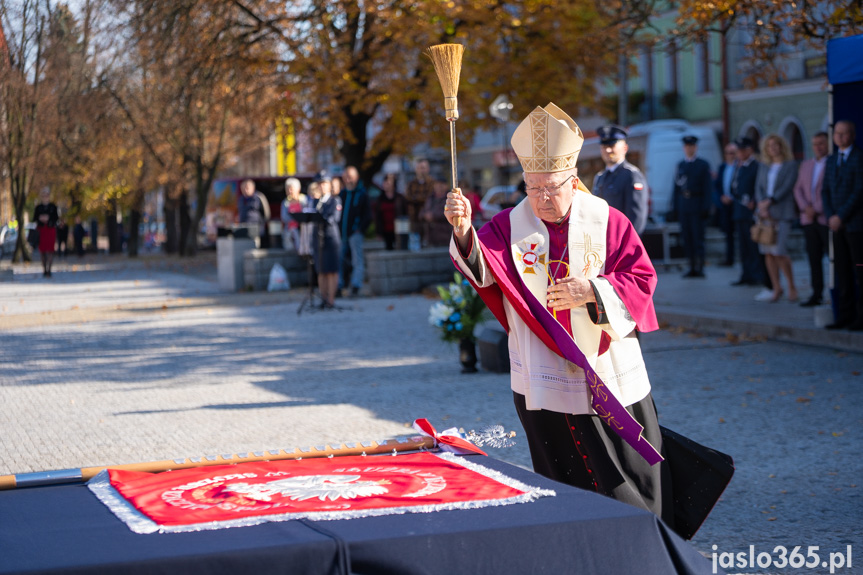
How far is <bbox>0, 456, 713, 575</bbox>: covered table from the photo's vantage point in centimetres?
261

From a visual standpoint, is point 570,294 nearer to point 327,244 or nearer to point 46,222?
point 327,244

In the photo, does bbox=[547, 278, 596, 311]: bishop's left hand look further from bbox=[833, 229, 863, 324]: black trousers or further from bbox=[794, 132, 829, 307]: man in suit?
bbox=[794, 132, 829, 307]: man in suit

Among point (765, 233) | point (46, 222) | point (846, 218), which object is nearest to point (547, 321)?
point (846, 218)

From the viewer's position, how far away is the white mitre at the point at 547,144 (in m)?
4.24

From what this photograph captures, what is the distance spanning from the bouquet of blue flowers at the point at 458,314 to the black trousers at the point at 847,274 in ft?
12.2

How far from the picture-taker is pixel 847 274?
11438 mm

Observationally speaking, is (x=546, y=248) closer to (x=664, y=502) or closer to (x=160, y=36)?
(x=664, y=502)

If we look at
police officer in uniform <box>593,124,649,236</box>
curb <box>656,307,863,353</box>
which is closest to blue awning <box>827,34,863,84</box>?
police officer in uniform <box>593,124,649,236</box>

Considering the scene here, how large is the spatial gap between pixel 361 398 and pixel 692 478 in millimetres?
Answer: 4982

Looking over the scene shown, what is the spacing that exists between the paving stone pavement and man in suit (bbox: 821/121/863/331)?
24.2 inches

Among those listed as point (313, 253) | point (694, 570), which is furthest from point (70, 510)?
point (313, 253)

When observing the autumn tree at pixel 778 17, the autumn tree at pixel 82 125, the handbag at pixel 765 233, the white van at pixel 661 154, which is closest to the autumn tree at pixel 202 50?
the autumn tree at pixel 82 125

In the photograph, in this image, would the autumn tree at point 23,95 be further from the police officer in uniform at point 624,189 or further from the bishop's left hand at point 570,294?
the bishop's left hand at point 570,294

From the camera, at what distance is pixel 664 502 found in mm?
4305
